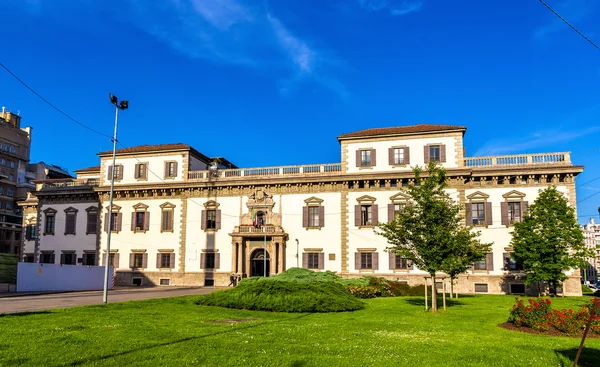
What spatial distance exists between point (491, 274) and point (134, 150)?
36933mm

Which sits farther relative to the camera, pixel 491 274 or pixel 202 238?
pixel 202 238

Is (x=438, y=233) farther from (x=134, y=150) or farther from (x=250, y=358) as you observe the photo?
(x=134, y=150)

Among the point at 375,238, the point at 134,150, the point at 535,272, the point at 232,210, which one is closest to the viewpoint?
the point at 535,272

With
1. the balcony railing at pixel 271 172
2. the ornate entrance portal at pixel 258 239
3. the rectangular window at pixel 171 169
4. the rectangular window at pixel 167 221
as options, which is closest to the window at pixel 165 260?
the rectangular window at pixel 167 221

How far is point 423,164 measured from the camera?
42.2 m

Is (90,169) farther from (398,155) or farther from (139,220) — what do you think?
(398,155)

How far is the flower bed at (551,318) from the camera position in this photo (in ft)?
51.3

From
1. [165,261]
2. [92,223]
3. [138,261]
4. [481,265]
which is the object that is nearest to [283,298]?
[481,265]

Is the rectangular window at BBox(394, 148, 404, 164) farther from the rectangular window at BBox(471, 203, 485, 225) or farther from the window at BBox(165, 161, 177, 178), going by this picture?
the window at BBox(165, 161, 177, 178)

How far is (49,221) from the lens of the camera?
52719 millimetres

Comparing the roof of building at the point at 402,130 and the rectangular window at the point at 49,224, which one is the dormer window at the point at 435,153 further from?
the rectangular window at the point at 49,224

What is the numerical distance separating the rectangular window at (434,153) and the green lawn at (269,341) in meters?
23.7

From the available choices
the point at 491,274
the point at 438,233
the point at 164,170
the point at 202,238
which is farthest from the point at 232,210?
the point at 438,233

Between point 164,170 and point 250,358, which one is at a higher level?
point 164,170
